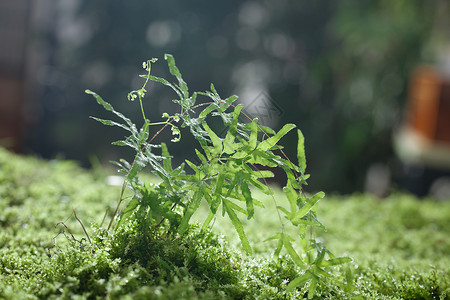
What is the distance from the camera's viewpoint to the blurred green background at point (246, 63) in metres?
6.41

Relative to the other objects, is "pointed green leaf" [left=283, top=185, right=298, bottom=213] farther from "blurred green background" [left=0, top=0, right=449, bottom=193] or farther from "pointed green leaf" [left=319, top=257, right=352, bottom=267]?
"blurred green background" [left=0, top=0, right=449, bottom=193]

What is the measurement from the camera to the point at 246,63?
7.23m

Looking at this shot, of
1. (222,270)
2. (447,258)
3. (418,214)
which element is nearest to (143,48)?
(418,214)

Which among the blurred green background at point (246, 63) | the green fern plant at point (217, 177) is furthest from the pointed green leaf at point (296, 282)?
the blurred green background at point (246, 63)

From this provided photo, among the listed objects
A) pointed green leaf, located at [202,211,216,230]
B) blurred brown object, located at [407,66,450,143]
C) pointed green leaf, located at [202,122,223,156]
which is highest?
pointed green leaf, located at [202,122,223,156]

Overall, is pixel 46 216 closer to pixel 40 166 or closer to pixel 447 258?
pixel 40 166

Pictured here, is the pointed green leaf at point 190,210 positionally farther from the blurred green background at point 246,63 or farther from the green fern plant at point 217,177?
the blurred green background at point 246,63

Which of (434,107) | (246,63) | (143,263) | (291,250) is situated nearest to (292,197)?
(291,250)

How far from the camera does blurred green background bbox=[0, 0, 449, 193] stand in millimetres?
6414

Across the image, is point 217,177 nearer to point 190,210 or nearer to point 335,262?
point 190,210

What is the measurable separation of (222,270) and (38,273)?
0.53 m

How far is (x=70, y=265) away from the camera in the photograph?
1.18 m

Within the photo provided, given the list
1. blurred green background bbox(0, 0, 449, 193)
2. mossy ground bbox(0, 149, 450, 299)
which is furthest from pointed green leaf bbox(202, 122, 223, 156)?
blurred green background bbox(0, 0, 449, 193)

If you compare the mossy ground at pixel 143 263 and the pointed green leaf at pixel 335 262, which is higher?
the pointed green leaf at pixel 335 262
